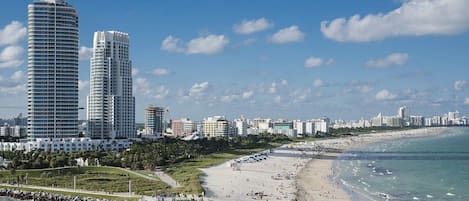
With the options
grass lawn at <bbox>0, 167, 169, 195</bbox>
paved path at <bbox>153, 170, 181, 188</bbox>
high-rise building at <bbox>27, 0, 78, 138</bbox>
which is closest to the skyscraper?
high-rise building at <bbox>27, 0, 78, 138</bbox>

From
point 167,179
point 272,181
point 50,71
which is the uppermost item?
point 50,71

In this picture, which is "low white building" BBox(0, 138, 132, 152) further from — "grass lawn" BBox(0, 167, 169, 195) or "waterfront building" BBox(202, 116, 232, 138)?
"waterfront building" BBox(202, 116, 232, 138)

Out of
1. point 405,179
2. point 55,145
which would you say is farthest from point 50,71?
point 405,179

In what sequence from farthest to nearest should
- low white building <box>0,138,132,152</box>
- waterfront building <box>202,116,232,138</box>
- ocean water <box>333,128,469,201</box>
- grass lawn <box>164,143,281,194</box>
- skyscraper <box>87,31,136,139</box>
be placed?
waterfront building <box>202,116,232,138</box>, skyscraper <box>87,31,136,139</box>, low white building <box>0,138,132,152</box>, ocean water <box>333,128,469,201</box>, grass lawn <box>164,143,281,194</box>

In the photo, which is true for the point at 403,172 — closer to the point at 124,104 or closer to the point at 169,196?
the point at 169,196

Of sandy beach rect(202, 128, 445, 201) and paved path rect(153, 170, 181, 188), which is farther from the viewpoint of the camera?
paved path rect(153, 170, 181, 188)

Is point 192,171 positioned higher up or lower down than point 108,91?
lower down

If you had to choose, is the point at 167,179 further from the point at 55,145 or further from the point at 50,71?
the point at 50,71
